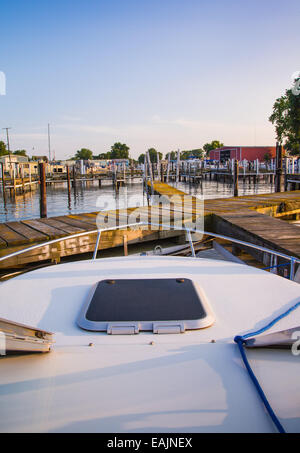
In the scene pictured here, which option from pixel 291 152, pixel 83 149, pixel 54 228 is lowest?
pixel 54 228

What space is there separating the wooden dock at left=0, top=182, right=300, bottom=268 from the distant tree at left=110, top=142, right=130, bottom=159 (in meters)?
99.8

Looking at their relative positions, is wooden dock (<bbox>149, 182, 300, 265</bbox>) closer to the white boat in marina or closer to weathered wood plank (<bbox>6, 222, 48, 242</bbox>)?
the white boat in marina

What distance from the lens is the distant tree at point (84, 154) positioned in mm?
109875

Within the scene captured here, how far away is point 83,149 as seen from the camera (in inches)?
4407

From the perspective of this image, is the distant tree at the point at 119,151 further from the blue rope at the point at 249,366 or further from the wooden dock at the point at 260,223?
the blue rope at the point at 249,366

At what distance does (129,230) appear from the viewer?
6.27m

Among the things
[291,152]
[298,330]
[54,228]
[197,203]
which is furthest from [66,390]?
[291,152]

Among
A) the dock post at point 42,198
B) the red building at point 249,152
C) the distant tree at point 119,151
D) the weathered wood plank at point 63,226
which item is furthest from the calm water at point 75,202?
the distant tree at point 119,151

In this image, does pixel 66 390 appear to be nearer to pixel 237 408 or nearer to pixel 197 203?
pixel 237 408

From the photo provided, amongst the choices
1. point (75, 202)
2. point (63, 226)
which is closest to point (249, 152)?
point (75, 202)

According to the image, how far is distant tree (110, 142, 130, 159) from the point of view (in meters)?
105

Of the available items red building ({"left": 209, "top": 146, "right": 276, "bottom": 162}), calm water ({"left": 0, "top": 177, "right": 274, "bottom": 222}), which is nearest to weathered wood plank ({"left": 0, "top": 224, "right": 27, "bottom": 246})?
calm water ({"left": 0, "top": 177, "right": 274, "bottom": 222})

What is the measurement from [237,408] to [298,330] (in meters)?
0.41

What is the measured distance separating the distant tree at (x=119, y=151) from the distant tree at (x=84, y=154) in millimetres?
8587
